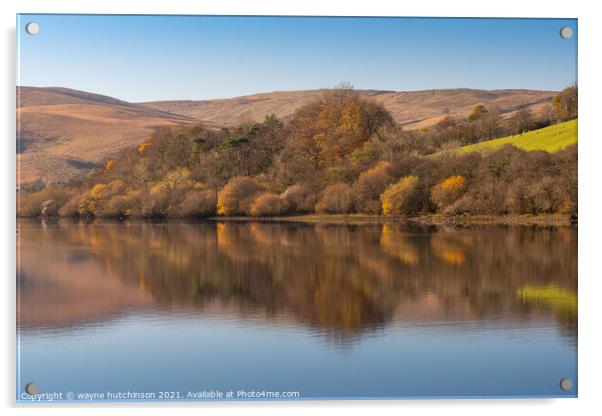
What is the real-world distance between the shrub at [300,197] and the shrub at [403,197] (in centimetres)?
96

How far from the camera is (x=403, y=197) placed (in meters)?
10.9

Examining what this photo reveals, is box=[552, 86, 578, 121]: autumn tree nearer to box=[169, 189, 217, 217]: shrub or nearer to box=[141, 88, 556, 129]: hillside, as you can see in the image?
box=[141, 88, 556, 129]: hillside

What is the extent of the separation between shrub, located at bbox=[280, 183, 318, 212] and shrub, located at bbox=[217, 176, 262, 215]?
0.40 metres

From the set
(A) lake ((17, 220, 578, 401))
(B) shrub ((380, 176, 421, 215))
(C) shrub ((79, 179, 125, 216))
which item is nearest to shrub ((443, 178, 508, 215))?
(A) lake ((17, 220, 578, 401))

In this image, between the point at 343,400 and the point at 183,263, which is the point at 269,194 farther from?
the point at 343,400

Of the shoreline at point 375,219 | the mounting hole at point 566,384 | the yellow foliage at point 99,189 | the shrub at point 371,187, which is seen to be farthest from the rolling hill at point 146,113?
the mounting hole at point 566,384

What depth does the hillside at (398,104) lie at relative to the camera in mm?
9812

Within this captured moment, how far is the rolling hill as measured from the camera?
9.54 metres

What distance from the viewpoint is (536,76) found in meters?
9.30

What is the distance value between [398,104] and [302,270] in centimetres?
245

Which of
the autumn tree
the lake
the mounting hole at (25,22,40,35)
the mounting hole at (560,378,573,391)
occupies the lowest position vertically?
the mounting hole at (560,378,573,391)

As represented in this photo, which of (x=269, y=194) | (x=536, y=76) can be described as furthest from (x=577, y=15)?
(x=269, y=194)

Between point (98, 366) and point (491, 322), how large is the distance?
4.23 metres

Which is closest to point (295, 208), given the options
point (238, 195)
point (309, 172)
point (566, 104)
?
point (309, 172)
